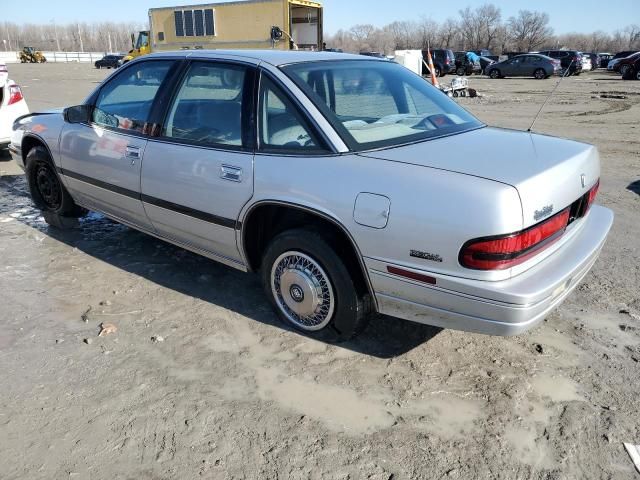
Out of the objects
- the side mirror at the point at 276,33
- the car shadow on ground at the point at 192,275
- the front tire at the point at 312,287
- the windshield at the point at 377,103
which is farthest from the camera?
the side mirror at the point at 276,33

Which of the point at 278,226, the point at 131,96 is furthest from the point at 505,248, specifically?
the point at 131,96

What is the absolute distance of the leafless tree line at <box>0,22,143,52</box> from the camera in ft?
404

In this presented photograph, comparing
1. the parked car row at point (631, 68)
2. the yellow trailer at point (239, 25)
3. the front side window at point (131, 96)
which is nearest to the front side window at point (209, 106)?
the front side window at point (131, 96)

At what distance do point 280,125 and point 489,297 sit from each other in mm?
1523

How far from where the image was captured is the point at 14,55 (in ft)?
230

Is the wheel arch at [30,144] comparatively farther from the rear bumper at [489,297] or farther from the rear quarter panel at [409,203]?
the rear bumper at [489,297]

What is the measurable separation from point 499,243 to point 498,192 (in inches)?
8.9

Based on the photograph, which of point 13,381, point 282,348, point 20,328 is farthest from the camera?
point 20,328

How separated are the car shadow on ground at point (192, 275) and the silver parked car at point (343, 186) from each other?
0.99 feet

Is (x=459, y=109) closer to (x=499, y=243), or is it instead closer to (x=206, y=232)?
(x=499, y=243)

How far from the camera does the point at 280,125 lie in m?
3.10

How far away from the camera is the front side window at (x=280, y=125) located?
2.97 m

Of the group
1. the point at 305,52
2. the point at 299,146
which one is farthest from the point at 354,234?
the point at 305,52

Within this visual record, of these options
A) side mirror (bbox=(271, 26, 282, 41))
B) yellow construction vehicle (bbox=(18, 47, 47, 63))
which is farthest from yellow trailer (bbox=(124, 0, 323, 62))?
yellow construction vehicle (bbox=(18, 47, 47, 63))
